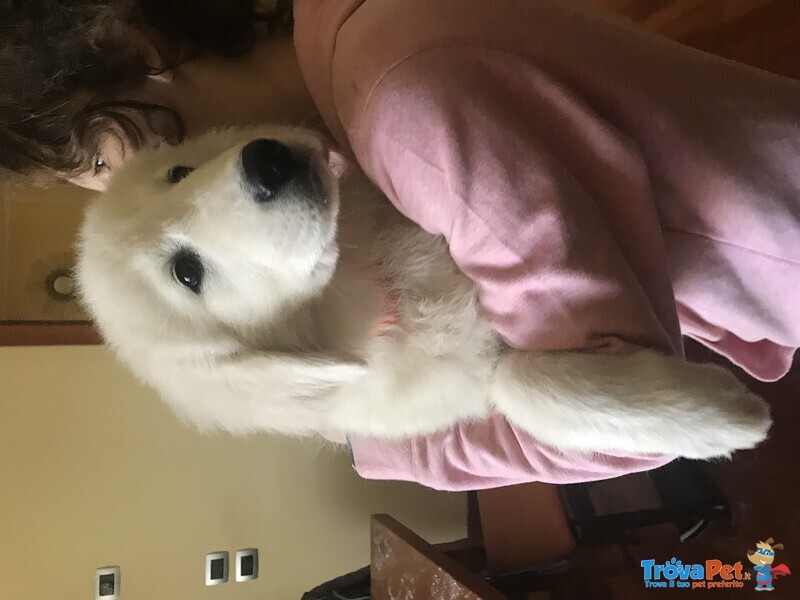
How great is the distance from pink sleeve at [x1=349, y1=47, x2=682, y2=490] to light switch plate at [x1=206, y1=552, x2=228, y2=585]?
2.15m

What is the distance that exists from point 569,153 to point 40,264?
2368 mm

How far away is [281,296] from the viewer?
940 mm

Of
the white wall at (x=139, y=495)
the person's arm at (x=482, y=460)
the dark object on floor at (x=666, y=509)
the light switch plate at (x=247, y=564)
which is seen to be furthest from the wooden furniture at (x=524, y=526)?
the person's arm at (x=482, y=460)

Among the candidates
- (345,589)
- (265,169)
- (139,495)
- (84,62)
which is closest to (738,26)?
(265,169)

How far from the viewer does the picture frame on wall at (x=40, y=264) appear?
235cm

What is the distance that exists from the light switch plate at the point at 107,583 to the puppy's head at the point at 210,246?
5.39 feet

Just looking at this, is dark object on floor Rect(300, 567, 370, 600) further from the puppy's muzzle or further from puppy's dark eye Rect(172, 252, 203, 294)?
the puppy's muzzle

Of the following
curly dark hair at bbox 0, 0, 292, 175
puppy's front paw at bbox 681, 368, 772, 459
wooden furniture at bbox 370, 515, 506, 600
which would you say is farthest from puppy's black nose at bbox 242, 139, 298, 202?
wooden furniture at bbox 370, 515, 506, 600

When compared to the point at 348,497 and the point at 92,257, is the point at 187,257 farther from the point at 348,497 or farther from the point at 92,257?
the point at 348,497

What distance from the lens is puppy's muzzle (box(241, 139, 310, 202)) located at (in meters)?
0.85

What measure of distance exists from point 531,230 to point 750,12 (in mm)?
1517

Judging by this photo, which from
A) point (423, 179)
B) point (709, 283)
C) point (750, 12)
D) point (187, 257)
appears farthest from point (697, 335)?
point (750, 12)

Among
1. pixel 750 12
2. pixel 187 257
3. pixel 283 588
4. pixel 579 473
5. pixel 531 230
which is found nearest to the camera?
pixel 531 230

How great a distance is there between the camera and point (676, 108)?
0.69 m
